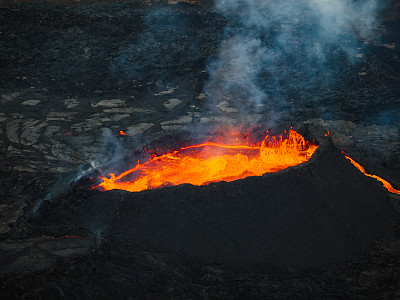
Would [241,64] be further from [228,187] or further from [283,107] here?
[228,187]

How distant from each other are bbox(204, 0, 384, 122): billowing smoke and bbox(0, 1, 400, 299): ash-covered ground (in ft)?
0.17

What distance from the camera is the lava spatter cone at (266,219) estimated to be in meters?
2.77

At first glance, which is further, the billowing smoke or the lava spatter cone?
the billowing smoke

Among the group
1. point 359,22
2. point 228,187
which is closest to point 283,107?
point 228,187

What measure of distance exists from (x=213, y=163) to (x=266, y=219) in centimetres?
123

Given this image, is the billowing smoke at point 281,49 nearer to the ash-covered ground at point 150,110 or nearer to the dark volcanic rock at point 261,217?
the ash-covered ground at point 150,110

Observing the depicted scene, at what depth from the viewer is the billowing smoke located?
6477 mm

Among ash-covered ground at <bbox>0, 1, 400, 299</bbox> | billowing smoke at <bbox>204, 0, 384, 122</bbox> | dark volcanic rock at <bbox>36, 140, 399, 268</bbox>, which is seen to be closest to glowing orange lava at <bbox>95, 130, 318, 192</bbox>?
ash-covered ground at <bbox>0, 1, 400, 299</bbox>

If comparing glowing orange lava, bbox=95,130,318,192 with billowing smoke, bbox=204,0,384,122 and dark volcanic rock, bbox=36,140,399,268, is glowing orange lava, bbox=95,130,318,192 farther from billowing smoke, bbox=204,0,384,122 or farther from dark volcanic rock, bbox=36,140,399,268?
billowing smoke, bbox=204,0,384,122

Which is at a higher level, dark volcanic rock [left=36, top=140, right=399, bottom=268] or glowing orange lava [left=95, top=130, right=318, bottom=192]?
dark volcanic rock [left=36, top=140, right=399, bottom=268]

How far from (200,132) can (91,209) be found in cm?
189

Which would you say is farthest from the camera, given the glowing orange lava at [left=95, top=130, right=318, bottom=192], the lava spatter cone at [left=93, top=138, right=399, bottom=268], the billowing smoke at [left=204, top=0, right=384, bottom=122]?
the billowing smoke at [left=204, top=0, right=384, bottom=122]

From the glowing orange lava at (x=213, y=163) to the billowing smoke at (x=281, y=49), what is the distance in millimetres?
1503

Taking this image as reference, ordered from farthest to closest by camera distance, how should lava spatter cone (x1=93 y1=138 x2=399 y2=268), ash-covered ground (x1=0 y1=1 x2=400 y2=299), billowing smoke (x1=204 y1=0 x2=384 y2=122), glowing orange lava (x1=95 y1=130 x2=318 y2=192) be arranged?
billowing smoke (x1=204 y1=0 x2=384 y2=122)
glowing orange lava (x1=95 y1=130 x2=318 y2=192)
lava spatter cone (x1=93 y1=138 x2=399 y2=268)
ash-covered ground (x1=0 y1=1 x2=400 y2=299)
